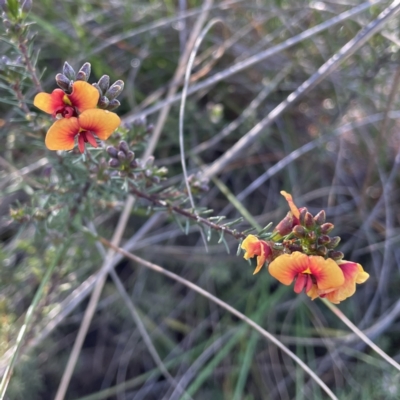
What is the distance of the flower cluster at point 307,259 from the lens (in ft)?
3.10

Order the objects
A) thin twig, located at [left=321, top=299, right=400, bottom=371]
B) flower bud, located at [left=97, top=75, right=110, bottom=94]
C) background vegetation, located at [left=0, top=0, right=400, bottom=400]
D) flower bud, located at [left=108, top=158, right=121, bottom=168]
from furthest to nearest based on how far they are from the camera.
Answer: background vegetation, located at [left=0, top=0, right=400, bottom=400] → thin twig, located at [left=321, top=299, right=400, bottom=371] → flower bud, located at [left=108, top=158, right=121, bottom=168] → flower bud, located at [left=97, top=75, right=110, bottom=94]

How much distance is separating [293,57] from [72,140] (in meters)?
1.91

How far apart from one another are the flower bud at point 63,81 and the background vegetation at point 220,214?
0.96 meters

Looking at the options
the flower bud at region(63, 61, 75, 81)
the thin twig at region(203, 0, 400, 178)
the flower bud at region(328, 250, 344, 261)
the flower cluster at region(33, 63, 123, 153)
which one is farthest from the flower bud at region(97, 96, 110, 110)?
the thin twig at region(203, 0, 400, 178)

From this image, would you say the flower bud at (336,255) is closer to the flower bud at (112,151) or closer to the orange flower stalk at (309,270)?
the orange flower stalk at (309,270)

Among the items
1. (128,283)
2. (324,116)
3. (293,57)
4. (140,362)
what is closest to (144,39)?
(293,57)

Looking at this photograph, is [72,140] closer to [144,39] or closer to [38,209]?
[38,209]

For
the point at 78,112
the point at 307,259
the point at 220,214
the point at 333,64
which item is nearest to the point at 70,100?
the point at 78,112

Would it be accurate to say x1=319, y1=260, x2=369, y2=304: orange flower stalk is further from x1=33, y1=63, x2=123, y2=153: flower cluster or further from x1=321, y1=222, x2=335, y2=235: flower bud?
x1=33, y1=63, x2=123, y2=153: flower cluster

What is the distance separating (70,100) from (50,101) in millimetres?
46

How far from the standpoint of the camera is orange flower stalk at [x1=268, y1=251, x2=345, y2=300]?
936 millimetres

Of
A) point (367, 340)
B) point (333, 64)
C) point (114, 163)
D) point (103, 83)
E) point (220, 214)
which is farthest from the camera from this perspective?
point (220, 214)

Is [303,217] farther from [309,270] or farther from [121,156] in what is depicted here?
[121,156]

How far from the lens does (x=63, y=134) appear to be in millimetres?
977
